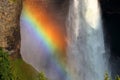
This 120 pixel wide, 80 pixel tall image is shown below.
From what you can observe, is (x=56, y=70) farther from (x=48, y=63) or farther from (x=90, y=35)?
(x=90, y=35)

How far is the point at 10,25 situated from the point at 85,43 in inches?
446

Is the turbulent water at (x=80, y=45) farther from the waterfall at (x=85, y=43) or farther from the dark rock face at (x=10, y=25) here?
the dark rock face at (x=10, y=25)

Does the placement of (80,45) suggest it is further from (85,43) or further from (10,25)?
(10,25)

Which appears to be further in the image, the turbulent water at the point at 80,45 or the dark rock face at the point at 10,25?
the turbulent water at the point at 80,45

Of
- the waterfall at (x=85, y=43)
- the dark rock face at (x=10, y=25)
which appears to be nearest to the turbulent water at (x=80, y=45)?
the waterfall at (x=85, y=43)

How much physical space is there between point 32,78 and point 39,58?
7.16 meters

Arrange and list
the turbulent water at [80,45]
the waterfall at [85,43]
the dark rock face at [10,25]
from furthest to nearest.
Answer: the waterfall at [85,43] < the turbulent water at [80,45] < the dark rock face at [10,25]

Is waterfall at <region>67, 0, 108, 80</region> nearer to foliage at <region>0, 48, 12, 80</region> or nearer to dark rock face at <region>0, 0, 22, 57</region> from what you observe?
dark rock face at <region>0, 0, 22, 57</region>

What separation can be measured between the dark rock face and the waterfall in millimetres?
8778

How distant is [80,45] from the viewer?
191 feet

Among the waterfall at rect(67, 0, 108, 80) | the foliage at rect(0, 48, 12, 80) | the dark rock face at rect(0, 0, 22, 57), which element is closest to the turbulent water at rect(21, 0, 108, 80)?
the waterfall at rect(67, 0, 108, 80)

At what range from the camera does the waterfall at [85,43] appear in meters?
57.6

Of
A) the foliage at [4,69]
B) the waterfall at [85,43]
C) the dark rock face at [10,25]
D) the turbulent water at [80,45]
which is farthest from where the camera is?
the waterfall at [85,43]

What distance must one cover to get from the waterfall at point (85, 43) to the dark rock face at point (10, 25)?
28.8ft
